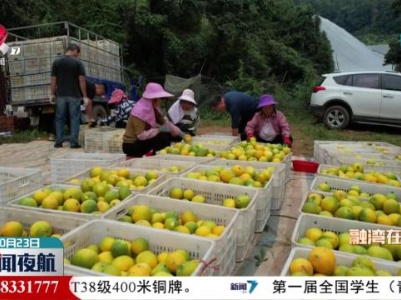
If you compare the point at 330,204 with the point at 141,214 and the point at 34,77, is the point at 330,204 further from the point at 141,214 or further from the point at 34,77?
the point at 34,77

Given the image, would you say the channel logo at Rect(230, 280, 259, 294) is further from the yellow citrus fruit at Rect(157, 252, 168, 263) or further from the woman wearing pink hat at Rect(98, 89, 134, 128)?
the woman wearing pink hat at Rect(98, 89, 134, 128)

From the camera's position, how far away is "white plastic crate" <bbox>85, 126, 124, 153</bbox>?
6.54 metres

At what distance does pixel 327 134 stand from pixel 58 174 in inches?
321

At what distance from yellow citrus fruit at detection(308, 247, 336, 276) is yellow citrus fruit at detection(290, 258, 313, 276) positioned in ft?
0.12

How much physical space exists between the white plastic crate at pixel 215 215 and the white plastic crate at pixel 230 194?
4.9 inches

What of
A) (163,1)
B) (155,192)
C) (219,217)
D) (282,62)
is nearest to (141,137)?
(155,192)

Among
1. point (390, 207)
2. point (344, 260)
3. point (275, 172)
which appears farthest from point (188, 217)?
point (390, 207)

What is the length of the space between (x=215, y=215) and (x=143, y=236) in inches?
23.4

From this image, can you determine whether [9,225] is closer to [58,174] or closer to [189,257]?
[189,257]

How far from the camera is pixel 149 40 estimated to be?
17344 mm

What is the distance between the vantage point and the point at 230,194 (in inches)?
125

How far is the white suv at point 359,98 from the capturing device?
10820 mm
